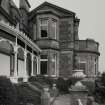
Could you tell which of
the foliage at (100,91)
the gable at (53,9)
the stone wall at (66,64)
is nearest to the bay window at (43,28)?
the gable at (53,9)

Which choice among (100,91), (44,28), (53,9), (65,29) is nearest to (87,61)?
(65,29)

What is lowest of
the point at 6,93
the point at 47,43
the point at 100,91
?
the point at 100,91

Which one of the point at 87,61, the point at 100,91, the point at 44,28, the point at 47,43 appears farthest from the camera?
the point at 87,61

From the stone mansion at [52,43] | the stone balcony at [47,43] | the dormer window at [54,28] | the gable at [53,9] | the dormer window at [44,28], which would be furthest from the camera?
the gable at [53,9]

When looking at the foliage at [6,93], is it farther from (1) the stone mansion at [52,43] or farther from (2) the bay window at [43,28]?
(2) the bay window at [43,28]

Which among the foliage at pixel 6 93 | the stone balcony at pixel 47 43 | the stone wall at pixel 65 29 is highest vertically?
the stone wall at pixel 65 29

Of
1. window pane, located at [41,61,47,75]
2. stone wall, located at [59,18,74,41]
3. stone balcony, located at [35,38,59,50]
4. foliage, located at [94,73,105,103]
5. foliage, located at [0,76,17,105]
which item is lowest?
foliage, located at [94,73,105,103]

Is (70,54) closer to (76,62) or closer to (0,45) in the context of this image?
(76,62)

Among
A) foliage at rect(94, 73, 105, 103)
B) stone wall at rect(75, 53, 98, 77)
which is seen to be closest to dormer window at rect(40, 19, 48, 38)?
stone wall at rect(75, 53, 98, 77)

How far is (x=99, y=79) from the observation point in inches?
855

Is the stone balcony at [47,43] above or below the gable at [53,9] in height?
below

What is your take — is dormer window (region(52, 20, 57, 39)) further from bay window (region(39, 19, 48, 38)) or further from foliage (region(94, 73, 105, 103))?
foliage (region(94, 73, 105, 103))

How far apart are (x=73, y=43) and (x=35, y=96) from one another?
12.3 metres

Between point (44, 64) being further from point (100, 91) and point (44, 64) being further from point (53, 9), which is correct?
point (53, 9)
